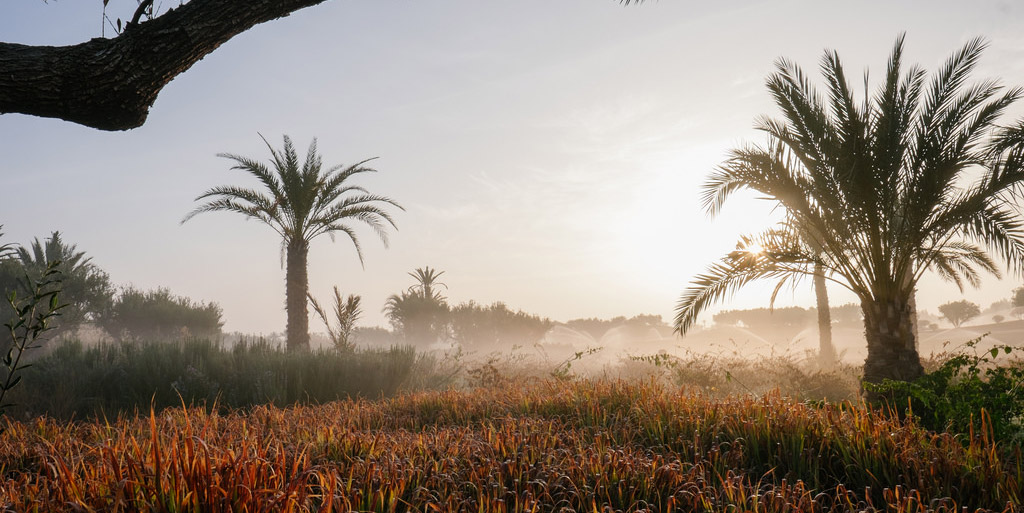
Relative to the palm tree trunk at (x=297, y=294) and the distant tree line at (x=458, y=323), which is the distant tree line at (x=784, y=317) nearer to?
the distant tree line at (x=458, y=323)

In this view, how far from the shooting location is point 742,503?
3221 millimetres

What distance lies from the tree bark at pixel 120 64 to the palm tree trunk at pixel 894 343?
373 inches

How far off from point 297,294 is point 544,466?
14385 mm

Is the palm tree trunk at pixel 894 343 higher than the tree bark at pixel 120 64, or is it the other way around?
the tree bark at pixel 120 64

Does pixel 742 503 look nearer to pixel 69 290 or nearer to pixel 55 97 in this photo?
pixel 55 97

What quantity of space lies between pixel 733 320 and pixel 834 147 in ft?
172

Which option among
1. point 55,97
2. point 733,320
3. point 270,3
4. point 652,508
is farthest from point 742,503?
point 733,320

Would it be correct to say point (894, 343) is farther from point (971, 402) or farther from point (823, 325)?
point (823, 325)

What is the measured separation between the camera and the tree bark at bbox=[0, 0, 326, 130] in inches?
181

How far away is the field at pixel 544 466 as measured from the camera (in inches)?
106

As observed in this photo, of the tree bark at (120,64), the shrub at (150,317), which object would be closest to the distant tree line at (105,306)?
the shrub at (150,317)

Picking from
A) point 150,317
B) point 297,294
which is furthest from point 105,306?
point 297,294

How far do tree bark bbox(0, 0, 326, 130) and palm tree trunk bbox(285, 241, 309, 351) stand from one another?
38.8ft

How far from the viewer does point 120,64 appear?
4.86 meters
